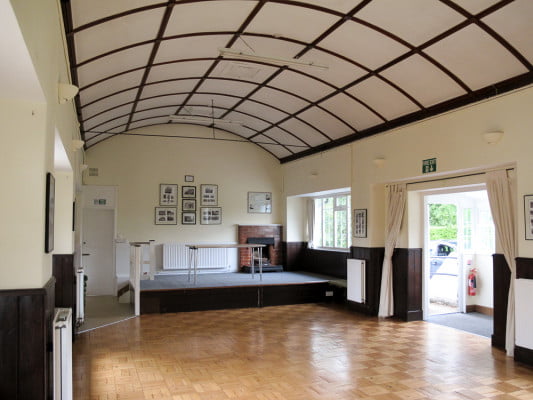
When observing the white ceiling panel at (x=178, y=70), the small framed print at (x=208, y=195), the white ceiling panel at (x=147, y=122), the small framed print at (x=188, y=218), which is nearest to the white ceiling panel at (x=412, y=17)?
the white ceiling panel at (x=178, y=70)

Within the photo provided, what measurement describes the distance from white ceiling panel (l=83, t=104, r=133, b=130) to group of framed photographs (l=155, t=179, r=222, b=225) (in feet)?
8.68

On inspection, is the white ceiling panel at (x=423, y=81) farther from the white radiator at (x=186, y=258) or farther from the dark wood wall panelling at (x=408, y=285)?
the white radiator at (x=186, y=258)

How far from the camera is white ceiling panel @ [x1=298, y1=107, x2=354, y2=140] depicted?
889 cm

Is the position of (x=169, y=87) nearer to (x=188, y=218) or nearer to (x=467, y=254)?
(x=188, y=218)

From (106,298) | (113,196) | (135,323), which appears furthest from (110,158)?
(135,323)

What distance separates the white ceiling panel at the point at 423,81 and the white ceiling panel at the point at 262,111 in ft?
10.5

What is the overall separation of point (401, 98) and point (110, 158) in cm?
715

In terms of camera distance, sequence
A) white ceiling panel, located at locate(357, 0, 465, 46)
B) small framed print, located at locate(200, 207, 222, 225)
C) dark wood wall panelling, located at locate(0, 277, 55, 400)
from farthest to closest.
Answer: small framed print, located at locate(200, 207, 222, 225), white ceiling panel, located at locate(357, 0, 465, 46), dark wood wall panelling, located at locate(0, 277, 55, 400)

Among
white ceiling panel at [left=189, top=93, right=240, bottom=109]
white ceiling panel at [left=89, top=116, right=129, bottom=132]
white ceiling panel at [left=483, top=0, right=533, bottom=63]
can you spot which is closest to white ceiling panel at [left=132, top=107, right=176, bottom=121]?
white ceiling panel at [left=89, top=116, right=129, bottom=132]

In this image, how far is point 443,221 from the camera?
923 centimetres

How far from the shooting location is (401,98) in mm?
7188

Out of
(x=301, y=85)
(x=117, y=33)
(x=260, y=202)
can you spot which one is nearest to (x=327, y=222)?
(x=260, y=202)

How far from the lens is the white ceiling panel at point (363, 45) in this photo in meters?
5.71

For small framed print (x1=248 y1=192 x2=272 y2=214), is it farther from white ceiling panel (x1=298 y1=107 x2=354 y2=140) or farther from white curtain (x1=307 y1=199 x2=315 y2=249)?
white ceiling panel (x1=298 y1=107 x2=354 y2=140)
